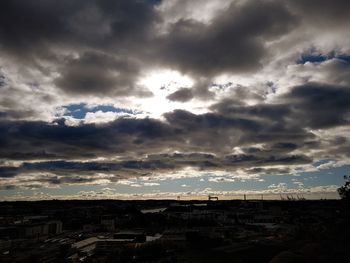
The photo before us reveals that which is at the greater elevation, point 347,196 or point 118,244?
point 347,196

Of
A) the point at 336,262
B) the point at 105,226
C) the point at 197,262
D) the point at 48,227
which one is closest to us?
the point at 336,262

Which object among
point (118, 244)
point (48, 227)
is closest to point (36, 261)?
point (118, 244)

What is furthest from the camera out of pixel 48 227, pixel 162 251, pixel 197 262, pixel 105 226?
pixel 105 226

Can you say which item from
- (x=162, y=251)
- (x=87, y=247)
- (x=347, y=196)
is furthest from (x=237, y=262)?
(x=87, y=247)

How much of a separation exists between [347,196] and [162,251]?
155 feet

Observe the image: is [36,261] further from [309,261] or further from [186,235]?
[309,261]

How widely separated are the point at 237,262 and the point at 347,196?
26022 millimetres

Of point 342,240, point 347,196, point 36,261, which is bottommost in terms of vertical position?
point 36,261

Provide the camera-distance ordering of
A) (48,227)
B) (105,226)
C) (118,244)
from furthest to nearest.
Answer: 1. (105,226)
2. (48,227)
3. (118,244)

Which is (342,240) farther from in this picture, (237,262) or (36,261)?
(36,261)

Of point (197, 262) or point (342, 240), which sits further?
point (197, 262)

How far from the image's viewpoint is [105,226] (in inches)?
7672

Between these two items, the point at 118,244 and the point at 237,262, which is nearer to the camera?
the point at 237,262

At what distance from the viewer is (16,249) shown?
124 m
